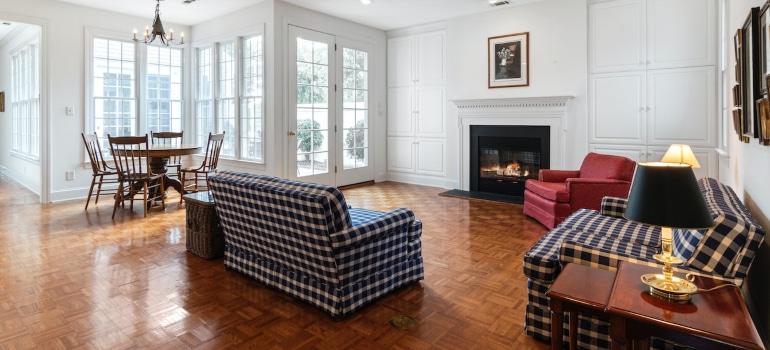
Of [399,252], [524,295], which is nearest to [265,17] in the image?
[399,252]

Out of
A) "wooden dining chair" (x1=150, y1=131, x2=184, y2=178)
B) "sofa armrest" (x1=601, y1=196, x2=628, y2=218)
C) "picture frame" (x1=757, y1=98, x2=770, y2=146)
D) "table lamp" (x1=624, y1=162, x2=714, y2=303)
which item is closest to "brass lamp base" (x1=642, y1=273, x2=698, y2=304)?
"table lamp" (x1=624, y1=162, x2=714, y2=303)

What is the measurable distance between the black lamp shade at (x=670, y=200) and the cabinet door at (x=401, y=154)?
6.22 metres

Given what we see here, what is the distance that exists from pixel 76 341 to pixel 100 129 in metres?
5.18

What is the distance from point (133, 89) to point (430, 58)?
461cm

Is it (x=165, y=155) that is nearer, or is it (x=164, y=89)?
(x=165, y=155)

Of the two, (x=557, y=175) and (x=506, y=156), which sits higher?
(x=506, y=156)

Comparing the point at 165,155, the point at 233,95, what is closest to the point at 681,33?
the point at 233,95

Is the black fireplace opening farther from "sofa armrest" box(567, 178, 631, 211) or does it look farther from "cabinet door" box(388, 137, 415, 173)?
"sofa armrest" box(567, 178, 631, 211)

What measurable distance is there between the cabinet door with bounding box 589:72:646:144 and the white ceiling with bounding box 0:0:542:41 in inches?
59.0

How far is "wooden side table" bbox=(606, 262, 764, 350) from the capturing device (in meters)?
1.23

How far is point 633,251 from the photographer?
2.20 meters

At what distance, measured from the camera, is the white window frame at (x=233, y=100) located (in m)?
6.26

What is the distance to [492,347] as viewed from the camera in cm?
210

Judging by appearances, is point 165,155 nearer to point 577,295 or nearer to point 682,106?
point 577,295
